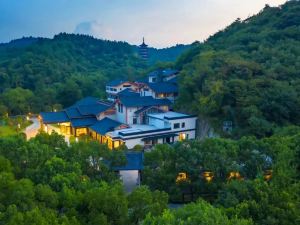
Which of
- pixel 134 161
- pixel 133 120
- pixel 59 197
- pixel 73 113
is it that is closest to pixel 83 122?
pixel 73 113

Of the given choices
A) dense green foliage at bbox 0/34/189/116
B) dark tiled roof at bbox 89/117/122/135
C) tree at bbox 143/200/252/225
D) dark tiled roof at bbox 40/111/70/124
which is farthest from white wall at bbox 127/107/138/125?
tree at bbox 143/200/252/225

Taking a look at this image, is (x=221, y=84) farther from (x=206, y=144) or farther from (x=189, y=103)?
(x=206, y=144)

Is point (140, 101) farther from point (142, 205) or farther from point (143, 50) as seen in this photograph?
point (143, 50)

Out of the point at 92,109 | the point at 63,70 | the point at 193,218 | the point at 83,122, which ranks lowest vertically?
the point at 193,218

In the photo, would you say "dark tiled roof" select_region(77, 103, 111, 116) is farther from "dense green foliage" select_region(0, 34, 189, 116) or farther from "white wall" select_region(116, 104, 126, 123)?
"dense green foliage" select_region(0, 34, 189, 116)

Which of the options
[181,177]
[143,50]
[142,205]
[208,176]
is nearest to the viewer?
[142,205]

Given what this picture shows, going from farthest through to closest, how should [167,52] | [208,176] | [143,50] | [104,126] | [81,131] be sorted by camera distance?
1. [167,52]
2. [143,50]
3. [81,131]
4. [104,126]
5. [208,176]
